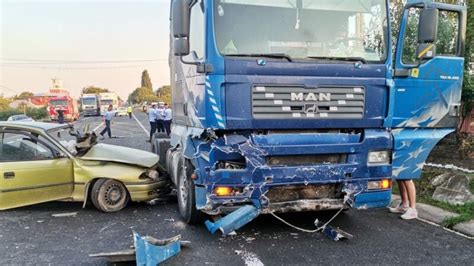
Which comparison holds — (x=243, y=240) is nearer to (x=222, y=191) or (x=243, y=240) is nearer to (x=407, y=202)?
(x=222, y=191)

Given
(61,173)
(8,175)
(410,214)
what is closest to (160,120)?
(61,173)

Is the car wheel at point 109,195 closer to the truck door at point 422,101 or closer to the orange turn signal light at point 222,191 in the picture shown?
the orange turn signal light at point 222,191

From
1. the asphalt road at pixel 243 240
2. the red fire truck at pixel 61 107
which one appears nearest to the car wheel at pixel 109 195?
the asphalt road at pixel 243 240

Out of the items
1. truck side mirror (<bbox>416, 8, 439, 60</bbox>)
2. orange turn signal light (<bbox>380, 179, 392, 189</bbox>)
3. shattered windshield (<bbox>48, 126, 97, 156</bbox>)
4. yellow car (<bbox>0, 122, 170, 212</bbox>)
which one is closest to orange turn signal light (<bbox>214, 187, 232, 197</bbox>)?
orange turn signal light (<bbox>380, 179, 392, 189</bbox>)

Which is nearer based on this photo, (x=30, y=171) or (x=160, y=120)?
(x=30, y=171)

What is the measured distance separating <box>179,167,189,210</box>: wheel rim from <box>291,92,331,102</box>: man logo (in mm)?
Result: 1839

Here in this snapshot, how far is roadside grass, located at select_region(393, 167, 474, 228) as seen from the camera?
5784 mm

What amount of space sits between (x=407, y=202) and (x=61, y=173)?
17.1 feet

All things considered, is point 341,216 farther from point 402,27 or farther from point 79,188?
point 79,188

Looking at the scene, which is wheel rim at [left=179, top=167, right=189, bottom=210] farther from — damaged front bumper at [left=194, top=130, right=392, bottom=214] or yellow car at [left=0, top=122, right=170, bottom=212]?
yellow car at [left=0, top=122, right=170, bottom=212]

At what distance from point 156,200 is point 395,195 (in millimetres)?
4226

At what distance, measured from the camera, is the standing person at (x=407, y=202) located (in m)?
6.02

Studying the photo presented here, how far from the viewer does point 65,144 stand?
6777 millimetres

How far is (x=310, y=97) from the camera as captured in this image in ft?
16.0
